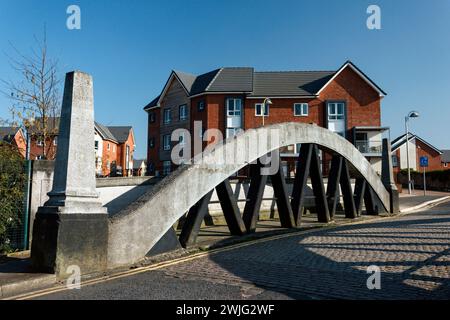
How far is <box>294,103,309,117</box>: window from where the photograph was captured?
43.1 meters

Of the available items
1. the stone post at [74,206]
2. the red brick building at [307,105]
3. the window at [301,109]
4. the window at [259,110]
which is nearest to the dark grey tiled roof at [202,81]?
the red brick building at [307,105]

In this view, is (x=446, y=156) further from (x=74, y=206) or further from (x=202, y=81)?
(x=74, y=206)

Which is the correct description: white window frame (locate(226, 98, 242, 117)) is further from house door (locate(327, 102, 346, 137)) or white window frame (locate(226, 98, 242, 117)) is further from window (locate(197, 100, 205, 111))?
house door (locate(327, 102, 346, 137))

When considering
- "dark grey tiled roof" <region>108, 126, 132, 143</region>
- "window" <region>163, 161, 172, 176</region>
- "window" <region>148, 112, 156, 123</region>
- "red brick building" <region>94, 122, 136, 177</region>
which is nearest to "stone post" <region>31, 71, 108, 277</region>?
"window" <region>163, 161, 172, 176</region>

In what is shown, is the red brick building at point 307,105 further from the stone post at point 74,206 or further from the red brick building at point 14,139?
the stone post at point 74,206

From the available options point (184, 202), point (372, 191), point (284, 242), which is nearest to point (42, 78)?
point (184, 202)

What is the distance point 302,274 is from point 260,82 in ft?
133

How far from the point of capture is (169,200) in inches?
320

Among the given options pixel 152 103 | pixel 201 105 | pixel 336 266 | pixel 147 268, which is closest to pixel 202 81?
pixel 201 105

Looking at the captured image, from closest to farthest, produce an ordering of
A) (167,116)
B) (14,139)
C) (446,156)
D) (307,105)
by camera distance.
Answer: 1. (14,139)
2. (307,105)
3. (167,116)
4. (446,156)

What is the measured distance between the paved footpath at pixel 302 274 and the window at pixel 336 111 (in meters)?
34.3

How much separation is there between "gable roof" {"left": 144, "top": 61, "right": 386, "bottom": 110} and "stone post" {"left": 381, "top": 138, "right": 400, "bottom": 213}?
77.5 ft
